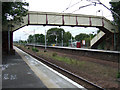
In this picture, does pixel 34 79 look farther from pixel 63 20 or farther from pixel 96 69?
pixel 63 20

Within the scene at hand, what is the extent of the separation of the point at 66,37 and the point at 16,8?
223 feet

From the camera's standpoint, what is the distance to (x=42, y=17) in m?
23.5

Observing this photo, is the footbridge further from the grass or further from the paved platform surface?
the paved platform surface

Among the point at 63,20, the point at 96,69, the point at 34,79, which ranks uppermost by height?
the point at 63,20

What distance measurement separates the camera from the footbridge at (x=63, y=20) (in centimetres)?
2305

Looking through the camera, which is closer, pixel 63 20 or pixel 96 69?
pixel 96 69


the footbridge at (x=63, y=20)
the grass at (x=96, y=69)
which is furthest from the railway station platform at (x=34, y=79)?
the footbridge at (x=63, y=20)

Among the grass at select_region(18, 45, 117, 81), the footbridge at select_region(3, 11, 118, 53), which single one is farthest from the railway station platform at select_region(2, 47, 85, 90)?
the footbridge at select_region(3, 11, 118, 53)

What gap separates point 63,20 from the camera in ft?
78.5

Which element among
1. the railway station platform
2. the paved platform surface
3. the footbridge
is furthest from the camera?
the footbridge

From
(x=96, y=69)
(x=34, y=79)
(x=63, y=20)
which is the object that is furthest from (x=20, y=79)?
(x=63, y=20)

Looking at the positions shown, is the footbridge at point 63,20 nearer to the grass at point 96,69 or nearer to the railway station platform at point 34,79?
the grass at point 96,69

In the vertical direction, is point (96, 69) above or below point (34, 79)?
below

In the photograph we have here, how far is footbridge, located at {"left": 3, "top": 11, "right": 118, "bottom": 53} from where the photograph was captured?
23047 mm
